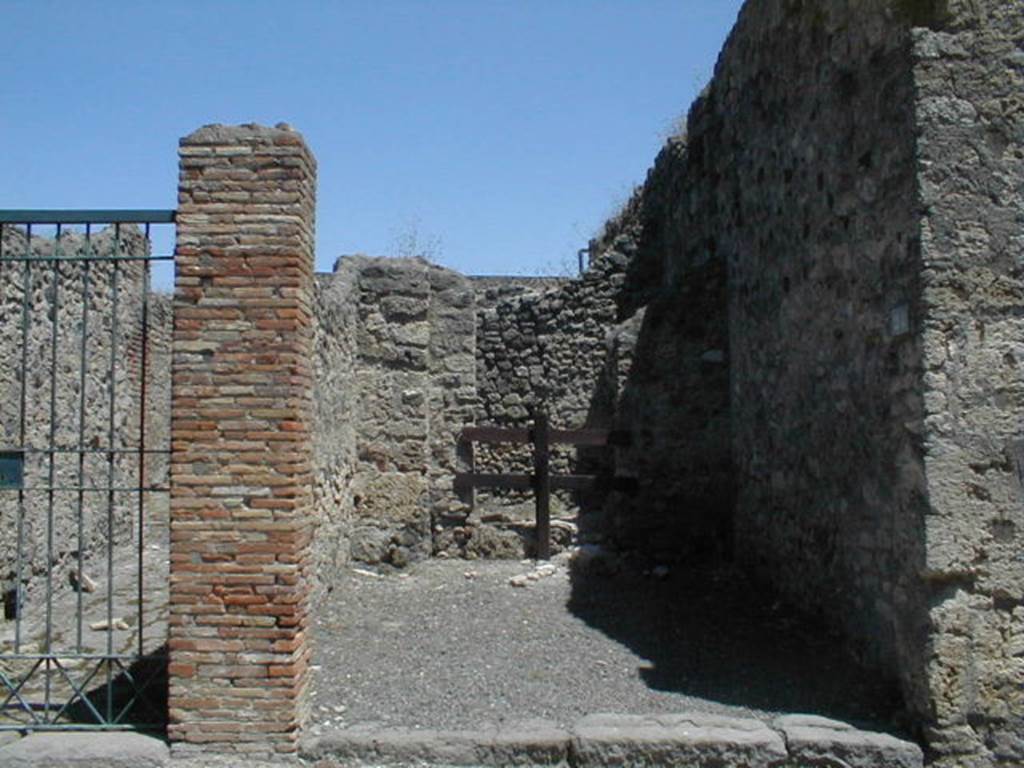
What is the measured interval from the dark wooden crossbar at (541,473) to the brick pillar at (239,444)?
15.0 ft

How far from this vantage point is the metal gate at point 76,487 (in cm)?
554

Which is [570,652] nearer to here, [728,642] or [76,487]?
[728,642]

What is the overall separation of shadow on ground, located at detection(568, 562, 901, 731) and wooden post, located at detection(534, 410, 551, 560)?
0.65m

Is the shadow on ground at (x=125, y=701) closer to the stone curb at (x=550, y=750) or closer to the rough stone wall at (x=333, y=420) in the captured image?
the stone curb at (x=550, y=750)

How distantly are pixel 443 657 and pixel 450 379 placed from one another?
375 cm

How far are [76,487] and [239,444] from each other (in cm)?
94

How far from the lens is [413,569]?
9.54 metres

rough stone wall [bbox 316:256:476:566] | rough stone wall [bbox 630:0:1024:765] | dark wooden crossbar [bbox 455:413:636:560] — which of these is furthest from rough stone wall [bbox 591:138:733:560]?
rough stone wall [bbox 630:0:1024:765]

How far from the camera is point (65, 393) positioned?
967 cm

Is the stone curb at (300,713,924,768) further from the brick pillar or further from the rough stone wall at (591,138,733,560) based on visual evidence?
the rough stone wall at (591,138,733,560)

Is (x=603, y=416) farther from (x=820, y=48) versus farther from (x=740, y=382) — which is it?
(x=820, y=48)

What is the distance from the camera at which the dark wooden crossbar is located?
9875 mm

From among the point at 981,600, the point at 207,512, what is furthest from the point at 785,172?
the point at 207,512

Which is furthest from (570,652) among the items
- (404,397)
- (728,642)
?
(404,397)
